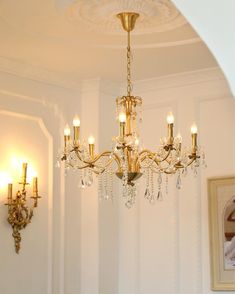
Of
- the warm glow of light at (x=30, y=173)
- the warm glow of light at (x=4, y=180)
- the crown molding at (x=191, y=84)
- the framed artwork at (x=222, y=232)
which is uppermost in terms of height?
the crown molding at (x=191, y=84)

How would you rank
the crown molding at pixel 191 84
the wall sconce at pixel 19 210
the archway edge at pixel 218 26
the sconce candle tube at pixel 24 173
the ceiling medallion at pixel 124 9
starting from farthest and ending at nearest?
the crown molding at pixel 191 84 < the sconce candle tube at pixel 24 173 < the wall sconce at pixel 19 210 < the ceiling medallion at pixel 124 9 < the archway edge at pixel 218 26

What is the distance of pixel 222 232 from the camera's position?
15.3 ft

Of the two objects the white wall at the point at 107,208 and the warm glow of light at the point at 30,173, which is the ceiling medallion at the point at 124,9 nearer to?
the white wall at the point at 107,208

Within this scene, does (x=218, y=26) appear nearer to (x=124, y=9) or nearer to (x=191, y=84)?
(x=124, y=9)

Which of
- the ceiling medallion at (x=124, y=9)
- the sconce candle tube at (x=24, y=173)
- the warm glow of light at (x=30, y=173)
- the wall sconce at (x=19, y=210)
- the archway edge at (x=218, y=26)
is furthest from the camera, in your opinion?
the warm glow of light at (x=30, y=173)

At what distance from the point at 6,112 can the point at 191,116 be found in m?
1.51

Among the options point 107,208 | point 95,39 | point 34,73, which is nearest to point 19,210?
point 107,208

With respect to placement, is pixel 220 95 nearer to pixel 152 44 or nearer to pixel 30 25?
pixel 152 44

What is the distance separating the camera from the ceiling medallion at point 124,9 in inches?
135

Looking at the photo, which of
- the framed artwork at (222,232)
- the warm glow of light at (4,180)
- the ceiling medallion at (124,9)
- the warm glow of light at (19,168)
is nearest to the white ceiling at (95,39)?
the ceiling medallion at (124,9)

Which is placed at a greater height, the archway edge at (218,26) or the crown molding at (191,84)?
the crown molding at (191,84)

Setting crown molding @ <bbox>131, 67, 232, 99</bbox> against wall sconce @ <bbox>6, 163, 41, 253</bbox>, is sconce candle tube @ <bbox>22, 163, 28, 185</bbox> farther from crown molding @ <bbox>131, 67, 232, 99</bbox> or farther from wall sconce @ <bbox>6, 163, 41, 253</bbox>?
crown molding @ <bbox>131, 67, 232, 99</bbox>

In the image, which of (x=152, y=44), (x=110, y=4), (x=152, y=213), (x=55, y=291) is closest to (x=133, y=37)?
(x=152, y=44)

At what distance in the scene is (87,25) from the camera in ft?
12.6
